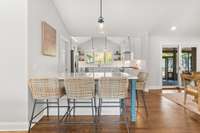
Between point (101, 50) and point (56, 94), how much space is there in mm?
8784

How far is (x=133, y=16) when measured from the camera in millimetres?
6527

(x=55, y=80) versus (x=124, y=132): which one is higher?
(x=55, y=80)

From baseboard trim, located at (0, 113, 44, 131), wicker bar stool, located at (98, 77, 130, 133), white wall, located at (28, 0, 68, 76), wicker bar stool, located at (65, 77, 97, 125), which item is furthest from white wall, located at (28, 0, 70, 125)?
wicker bar stool, located at (98, 77, 130, 133)

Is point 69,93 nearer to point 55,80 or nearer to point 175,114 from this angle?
point 55,80

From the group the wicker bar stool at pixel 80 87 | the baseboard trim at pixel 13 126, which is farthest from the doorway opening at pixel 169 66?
the baseboard trim at pixel 13 126

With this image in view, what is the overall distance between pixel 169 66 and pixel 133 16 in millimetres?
4940

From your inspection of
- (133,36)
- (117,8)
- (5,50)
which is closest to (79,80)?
(5,50)

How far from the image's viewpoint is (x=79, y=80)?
124 inches

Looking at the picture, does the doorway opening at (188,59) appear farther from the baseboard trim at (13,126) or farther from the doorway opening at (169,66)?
the baseboard trim at (13,126)

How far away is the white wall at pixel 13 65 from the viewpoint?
11.1ft

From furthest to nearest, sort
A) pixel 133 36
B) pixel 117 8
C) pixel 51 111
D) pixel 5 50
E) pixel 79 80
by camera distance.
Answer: pixel 133 36 < pixel 117 8 < pixel 51 111 < pixel 5 50 < pixel 79 80

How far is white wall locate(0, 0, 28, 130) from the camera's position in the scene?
337 cm

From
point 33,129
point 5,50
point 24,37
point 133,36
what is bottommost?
point 33,129

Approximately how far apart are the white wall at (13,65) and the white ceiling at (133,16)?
7.55 ft
